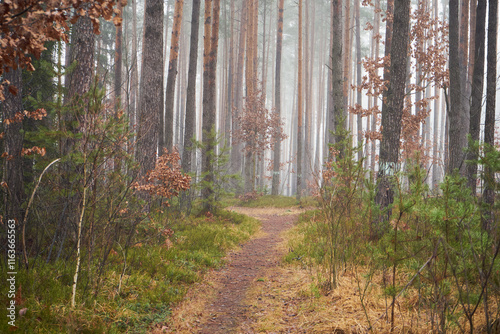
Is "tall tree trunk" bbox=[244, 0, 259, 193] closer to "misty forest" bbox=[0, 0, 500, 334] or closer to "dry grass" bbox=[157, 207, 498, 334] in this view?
"misty forest" bbox=[0, 0, 500, 334]

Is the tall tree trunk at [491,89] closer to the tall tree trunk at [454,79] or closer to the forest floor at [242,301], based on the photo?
the tall tree trunk at [454,79]

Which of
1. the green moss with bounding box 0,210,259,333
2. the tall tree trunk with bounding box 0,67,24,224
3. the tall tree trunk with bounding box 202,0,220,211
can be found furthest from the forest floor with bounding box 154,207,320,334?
the tall tree trunk with bounding box 202,0,220,211

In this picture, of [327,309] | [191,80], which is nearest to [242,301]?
[327,309]

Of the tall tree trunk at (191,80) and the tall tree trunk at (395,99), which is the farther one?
the tall tree trunk at (191,80)

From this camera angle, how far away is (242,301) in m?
4.77

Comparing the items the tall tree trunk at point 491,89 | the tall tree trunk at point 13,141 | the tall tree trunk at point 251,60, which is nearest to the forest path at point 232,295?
the tall tree trunk at point 13,141

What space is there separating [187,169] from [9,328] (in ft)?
31.7

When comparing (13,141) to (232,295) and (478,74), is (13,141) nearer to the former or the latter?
(232,295)

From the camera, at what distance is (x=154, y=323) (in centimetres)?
379

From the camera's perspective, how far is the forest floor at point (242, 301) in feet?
12.8

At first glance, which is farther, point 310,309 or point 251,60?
point 251,60

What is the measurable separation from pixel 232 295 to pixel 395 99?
5.42 m

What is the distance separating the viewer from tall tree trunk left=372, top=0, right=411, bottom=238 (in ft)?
23.4

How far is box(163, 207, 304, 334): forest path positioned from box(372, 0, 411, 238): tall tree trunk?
2.73m
